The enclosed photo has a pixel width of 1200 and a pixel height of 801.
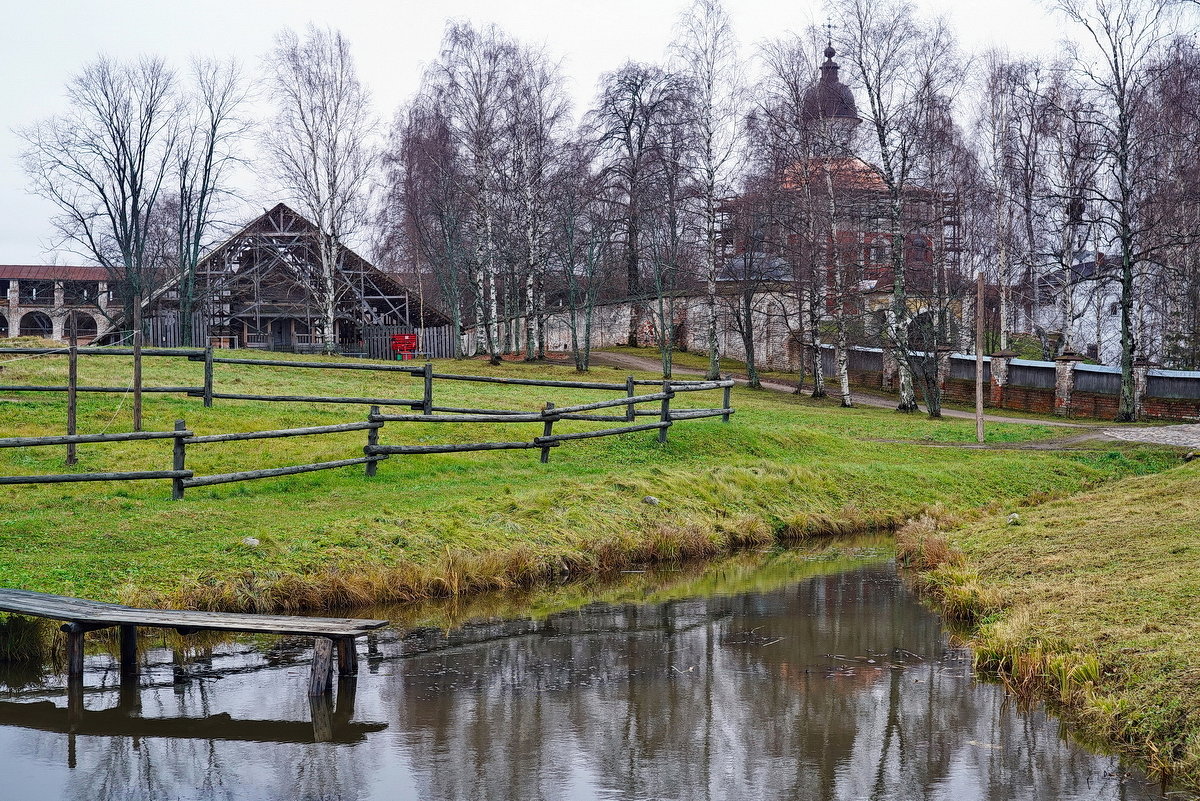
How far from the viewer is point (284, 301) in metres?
41.9

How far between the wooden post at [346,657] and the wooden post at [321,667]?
0.34 m

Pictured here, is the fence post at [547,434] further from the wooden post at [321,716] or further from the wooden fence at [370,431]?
the wooden post at [321,716]

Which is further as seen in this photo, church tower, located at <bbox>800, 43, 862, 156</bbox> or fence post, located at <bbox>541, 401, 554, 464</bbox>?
church tower, located at <bbox>800, 43, 862, 156</bbox>

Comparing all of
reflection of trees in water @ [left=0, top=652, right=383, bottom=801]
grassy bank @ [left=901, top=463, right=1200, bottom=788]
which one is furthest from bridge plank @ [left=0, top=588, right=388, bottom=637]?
grassy bank @ [left=901, top=463, right=1200, bottom=788]

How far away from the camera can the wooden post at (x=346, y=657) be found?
8461 millimetres

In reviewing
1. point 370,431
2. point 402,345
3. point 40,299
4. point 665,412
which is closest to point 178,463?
point 370,431

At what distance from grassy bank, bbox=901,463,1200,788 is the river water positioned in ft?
0.95

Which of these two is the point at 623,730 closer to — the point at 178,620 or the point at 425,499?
the point at 178,620

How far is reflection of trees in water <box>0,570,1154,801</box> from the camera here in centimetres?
659

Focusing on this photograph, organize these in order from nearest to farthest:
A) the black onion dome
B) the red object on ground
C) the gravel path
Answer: the gravel path < the black onion dome < the red object on ground

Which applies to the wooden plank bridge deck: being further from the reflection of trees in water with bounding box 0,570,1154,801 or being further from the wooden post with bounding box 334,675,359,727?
the reflection of trees in water with bounding box 0,570,1154,801

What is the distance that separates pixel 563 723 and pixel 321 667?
1819 mm

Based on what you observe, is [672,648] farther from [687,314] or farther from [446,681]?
[687,314]

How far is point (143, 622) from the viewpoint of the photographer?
796 cm
